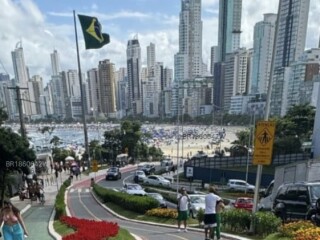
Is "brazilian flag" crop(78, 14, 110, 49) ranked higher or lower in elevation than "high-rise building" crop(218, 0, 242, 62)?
lower

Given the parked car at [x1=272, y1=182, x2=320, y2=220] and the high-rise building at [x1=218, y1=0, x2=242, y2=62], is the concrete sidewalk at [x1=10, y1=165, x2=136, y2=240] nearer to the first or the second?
the parked car at [x1=272, y1=182, x2=320, y2=220]

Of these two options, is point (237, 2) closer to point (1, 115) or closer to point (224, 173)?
point (224, 173)

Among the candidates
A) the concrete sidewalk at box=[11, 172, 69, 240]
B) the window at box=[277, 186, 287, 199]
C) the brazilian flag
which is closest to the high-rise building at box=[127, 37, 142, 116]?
the concrete sidewalk at box=[11, 172, 69, 240]

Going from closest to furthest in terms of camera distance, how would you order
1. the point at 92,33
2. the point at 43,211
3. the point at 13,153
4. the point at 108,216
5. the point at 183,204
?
the point at 183,204 < the point at 108,216 < the point at 13,153 < the point at 92,33 < the point at 43,211

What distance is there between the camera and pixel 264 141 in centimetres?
905

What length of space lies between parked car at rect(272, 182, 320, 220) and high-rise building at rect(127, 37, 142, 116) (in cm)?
14092

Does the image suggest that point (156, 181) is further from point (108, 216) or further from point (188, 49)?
point (188, 49)

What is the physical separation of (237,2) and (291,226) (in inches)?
7826

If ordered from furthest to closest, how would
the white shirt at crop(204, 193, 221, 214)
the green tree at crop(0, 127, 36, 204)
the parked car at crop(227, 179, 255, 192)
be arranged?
the parked car at crop(227, 179, 255, 192)
the green tree at crop(0, 127, 36, 204)
the white shirt at crop(204, 193, 221, 214)

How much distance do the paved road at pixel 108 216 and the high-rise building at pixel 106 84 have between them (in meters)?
84.1

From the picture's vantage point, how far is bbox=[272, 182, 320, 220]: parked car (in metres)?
11.7

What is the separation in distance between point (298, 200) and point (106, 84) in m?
127

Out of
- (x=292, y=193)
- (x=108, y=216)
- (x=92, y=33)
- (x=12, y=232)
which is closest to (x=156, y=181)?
(x=108, y=216)

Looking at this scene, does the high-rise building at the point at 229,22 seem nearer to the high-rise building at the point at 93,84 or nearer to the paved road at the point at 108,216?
the high-rise building at the point at 93,84
